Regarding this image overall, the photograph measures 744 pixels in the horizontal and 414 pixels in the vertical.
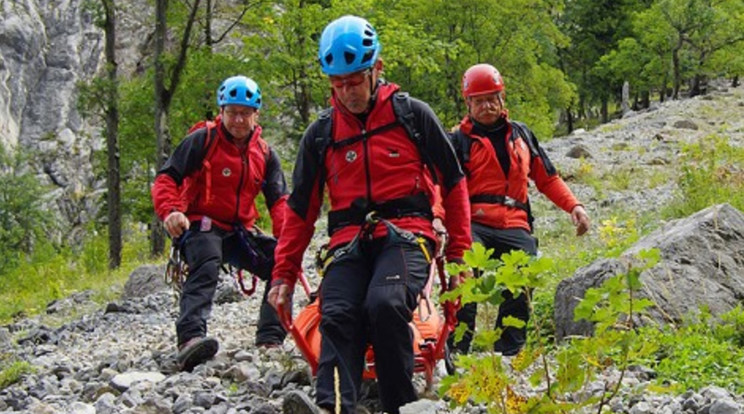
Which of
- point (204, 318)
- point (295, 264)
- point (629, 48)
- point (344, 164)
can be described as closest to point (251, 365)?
point (204, 318)

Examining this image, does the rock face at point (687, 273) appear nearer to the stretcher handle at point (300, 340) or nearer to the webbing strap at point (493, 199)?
the webbing strap at point (493, 199)

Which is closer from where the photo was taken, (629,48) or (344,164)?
(344,164)

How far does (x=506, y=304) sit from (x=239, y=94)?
9.82 ft

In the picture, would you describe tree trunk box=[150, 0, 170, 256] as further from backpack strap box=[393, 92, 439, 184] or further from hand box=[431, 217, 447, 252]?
hand box=[431, 217, 447, 252]

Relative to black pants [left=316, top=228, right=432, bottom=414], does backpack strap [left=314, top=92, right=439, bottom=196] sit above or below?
above

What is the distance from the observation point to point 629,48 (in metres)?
58.4

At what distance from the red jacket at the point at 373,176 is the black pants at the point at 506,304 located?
155 centimetres

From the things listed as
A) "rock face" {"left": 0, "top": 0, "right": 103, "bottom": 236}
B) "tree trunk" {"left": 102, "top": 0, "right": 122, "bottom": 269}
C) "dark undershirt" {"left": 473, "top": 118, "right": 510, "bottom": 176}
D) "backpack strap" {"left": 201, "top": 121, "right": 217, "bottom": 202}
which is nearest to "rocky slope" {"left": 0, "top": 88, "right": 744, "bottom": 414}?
"backpack strap" {"left": 201, "top": 121, "right": 217, "bottom": 202}

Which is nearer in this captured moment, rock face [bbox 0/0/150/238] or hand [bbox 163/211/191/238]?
hand [bbox 163/211/191/238]

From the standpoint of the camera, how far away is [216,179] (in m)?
7.40

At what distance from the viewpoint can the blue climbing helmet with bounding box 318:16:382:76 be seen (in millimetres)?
4918

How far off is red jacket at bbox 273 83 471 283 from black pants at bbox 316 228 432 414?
0.19 meters

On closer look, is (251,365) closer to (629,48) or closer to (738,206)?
(738,206)

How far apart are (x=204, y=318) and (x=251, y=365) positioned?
85cm
